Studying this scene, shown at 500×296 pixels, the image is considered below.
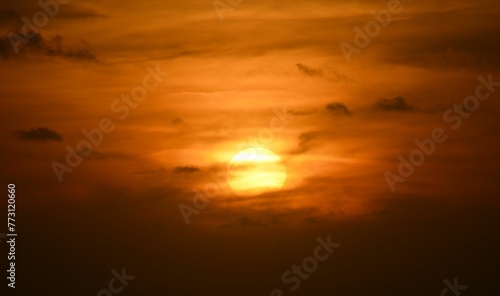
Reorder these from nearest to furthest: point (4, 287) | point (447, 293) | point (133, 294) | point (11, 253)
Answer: point (11, 253)
point (4, 287)
point (133, 294)
point (447, 293)

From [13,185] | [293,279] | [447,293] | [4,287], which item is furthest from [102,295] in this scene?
[13,185]

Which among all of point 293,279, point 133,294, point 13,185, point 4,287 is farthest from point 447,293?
point 13,185

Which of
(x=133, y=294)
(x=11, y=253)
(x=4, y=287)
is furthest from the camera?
(x=133, y=294)

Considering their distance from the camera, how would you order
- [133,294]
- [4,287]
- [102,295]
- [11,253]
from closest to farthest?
[11,253]
[4,287]
[102,295]
[133,294]

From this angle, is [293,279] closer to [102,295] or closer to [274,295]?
[274,295]

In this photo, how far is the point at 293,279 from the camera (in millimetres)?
145625

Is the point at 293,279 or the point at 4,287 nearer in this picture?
the point at 4,287

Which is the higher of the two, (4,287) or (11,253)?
(4,287)

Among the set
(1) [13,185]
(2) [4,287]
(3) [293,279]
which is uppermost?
(3) [293,279]

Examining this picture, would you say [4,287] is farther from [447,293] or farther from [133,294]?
[447,293]

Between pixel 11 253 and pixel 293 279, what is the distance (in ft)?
334

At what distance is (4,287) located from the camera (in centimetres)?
9756

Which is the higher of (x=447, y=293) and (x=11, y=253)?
(x=447, y=293)

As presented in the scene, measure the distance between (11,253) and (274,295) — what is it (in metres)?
90.5
